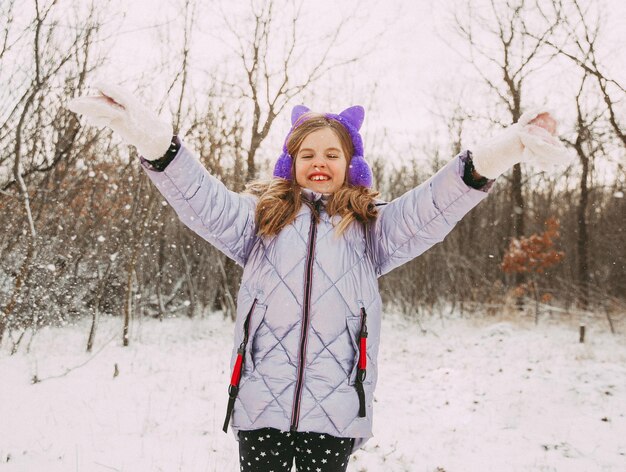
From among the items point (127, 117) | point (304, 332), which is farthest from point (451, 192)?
point (127, 117)

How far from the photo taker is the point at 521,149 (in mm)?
1340

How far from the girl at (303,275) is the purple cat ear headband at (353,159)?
23 centimetres

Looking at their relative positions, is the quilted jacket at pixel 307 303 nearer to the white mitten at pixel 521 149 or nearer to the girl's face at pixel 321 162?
the white mitten at pixel 521 149

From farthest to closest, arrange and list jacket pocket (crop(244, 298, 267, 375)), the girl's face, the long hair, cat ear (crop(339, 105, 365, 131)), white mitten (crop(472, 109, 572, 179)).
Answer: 1. cat ear (crop(339, 105, 365, 131))
2. the girl's face
3. the long hair
4. jacket pocket (crop(244, 298, 267, 375))
5. white mitten (crop(472, 109, 572, 179))

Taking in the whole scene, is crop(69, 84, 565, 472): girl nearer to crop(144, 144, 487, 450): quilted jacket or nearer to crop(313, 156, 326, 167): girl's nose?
crop(144, 144, 487, 450): quilted jacket

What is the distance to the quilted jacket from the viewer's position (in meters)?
1.47

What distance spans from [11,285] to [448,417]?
17.8 ft

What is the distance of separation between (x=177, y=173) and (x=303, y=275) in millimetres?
532

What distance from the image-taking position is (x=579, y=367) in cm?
684

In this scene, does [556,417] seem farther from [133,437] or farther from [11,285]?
[11,285]

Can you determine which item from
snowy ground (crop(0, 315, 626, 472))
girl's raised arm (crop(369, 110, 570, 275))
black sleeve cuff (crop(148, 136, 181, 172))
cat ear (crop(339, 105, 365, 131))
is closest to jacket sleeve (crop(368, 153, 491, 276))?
girl's raised arm (crop(369, 110, 570, 275))

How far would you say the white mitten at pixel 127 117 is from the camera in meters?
1.31

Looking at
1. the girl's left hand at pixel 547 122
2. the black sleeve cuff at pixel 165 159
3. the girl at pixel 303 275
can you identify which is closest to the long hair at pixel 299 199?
the girl at pixel 303 275

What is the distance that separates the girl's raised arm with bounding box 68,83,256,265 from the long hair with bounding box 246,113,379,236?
0.29 ft
